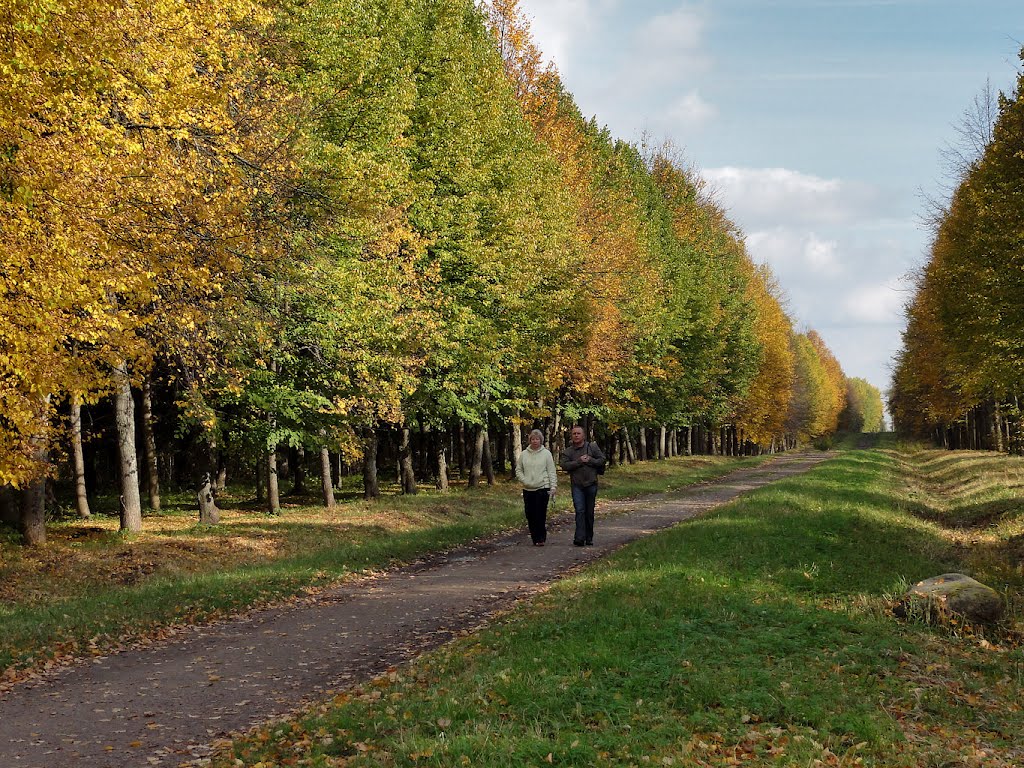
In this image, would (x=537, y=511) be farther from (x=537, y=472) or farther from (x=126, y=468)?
(x=126, y=468)

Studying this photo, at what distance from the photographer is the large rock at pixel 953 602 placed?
1002cm

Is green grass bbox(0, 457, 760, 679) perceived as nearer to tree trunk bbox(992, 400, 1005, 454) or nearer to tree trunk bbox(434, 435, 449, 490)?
tree trunk bbox(434, 435, 449, 490)

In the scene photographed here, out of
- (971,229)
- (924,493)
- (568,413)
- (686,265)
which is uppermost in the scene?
(686,265)

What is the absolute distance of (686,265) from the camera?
178 ft

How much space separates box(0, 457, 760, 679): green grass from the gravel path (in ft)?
2.46

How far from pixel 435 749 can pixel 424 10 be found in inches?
942

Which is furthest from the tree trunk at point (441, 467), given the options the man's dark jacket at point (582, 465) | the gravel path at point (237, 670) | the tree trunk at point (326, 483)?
the gravel path at point (237, 670)

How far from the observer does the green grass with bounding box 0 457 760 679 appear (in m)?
10.4

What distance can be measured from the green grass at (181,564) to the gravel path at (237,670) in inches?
29.5

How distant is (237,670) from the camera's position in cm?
852

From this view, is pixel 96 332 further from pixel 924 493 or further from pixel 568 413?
pixel 924 493

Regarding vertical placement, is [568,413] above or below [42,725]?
above

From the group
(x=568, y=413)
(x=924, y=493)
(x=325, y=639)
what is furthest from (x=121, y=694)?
(x=924, y=493)

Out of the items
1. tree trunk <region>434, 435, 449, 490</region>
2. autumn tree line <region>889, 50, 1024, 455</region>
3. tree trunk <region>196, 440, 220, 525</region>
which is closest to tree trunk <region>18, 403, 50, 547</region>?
tree trunk <region>196, 440, 220, 525</region>
